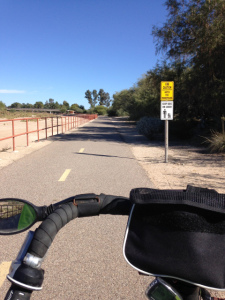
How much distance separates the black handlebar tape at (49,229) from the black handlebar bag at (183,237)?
256 mm

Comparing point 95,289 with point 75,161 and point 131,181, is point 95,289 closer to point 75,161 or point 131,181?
point 131,181

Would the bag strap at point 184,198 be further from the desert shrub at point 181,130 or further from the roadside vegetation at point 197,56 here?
the desert shrub at point 181,130

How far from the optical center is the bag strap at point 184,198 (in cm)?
97

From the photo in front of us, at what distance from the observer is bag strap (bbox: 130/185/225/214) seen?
3.17ft

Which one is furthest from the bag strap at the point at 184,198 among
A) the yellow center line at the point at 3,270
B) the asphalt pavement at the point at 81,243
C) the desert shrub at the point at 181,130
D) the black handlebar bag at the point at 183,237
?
the desert shrub at the point at 181,130

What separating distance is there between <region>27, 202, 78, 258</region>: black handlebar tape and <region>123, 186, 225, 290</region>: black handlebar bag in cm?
26

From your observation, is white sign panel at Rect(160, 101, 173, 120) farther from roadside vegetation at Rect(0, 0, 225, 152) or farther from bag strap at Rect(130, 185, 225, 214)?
bag strap at Rect(130, 185, 225, 214)

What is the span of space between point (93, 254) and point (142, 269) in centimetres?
303

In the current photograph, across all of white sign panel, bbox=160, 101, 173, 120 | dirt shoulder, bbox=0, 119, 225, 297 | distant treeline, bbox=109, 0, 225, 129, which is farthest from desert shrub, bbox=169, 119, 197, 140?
white sign panel, bbox=160, 101, 173, 120

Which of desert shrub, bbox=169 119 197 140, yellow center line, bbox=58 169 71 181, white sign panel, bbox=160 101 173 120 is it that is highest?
white sign panel, bbox=160 101 173 120

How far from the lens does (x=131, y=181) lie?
26.5ft

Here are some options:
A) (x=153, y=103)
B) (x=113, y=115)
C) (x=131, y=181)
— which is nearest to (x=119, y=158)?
(x=131, y=181)

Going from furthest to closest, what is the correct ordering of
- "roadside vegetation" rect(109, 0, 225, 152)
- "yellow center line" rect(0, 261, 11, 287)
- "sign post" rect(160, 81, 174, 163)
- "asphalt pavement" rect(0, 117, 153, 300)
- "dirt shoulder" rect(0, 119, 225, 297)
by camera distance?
"roadside vegetation" rect(109, 0, 225, 152) → "sign post" rect(160, 81, 174, 163) → "dirt shoulder" rect(0, 119, 225, 297) → "yellow center line" rect(0, 261, 11, 287) → "asphalt pavement" rect(0, 117, 153, 300)

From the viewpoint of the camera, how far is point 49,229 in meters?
1.01
